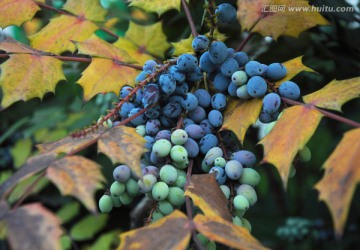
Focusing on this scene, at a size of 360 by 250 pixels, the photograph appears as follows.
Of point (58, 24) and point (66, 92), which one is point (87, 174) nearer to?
point (58, 24)

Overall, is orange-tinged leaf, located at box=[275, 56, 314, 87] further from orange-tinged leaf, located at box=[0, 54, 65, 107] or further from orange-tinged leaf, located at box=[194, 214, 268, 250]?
orange-tinged leaf, located at box=[0, 54, 65, 107]

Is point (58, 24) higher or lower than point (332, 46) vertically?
higher

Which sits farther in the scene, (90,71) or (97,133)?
(90,71)

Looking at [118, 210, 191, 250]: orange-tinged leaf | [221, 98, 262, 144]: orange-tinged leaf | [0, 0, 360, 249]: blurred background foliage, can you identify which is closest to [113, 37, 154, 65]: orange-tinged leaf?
[0, 0, 360, 249]: blurred background foliage

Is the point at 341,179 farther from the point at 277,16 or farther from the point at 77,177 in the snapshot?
the point at 277,16

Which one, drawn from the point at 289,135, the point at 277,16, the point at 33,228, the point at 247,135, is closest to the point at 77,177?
the point at 33,228

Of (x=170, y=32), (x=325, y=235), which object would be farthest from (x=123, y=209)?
(x=325, y=235)
